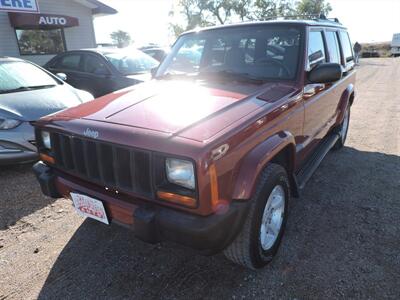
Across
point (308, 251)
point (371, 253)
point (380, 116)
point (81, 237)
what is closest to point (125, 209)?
point (81, 237)

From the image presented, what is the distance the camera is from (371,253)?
9.14ft

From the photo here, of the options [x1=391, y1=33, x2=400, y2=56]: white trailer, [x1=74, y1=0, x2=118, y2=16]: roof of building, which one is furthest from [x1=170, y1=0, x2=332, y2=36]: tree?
[x1=74, y1=0, x2=118, y2=16]: roof of building

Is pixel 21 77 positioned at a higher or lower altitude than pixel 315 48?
lower

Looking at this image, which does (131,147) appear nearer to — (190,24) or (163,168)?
(163,168)

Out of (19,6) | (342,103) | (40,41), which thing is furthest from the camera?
(40,41)

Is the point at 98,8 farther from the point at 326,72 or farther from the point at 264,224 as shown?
the point at 264,224

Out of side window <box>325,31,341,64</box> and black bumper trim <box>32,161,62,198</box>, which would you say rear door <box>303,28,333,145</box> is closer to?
side window <box>325,31,341,64</box>

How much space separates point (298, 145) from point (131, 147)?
1.76 metres

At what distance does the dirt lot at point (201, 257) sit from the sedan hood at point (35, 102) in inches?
40.7

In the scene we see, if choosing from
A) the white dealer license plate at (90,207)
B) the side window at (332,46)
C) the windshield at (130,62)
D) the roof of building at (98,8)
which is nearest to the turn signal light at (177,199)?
the white dealer license plate at (90,207)

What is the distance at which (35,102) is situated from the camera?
188 inches

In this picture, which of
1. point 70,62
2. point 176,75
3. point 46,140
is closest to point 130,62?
point 70,62

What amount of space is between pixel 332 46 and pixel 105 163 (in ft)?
10.9

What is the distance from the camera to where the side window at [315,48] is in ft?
10.9
